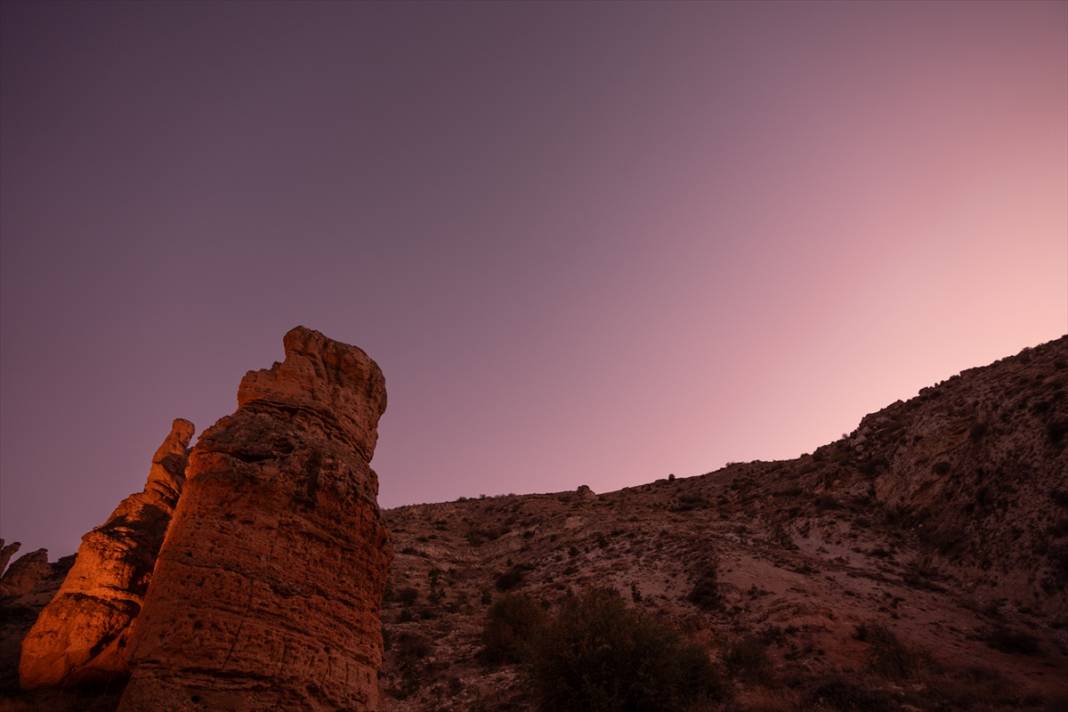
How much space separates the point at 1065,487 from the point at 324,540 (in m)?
27.2

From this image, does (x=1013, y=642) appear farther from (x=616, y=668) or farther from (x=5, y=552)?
(x=5, y=552)

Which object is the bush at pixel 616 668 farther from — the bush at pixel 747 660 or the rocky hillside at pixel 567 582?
the bush at pixel 747 660

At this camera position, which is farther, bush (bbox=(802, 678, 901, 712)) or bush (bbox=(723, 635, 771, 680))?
bush (bbox=(723, 635, 771, 680))

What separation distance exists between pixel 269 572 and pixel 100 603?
7579mm

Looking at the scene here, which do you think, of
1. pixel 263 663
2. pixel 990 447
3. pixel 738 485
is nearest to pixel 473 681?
pixel 263 663

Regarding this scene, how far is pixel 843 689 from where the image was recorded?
15.1 m

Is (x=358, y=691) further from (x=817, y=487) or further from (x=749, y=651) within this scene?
(x=817, y=487)

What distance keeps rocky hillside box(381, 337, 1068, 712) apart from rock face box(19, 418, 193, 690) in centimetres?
853

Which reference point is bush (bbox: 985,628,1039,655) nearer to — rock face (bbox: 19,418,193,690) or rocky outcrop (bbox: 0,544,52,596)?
rock face (bbox: 19,418,193,690)

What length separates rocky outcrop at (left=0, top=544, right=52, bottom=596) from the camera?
1216 inches

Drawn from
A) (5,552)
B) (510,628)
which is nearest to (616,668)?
(510,628)

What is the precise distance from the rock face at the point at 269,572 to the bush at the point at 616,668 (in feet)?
20.3

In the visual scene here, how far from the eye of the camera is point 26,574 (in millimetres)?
32594

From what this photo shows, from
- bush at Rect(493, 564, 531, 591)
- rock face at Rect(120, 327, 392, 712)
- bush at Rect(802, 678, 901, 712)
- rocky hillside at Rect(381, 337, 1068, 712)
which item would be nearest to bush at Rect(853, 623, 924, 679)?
rocky hillside at Rect(381, 337, 1068, 712)
